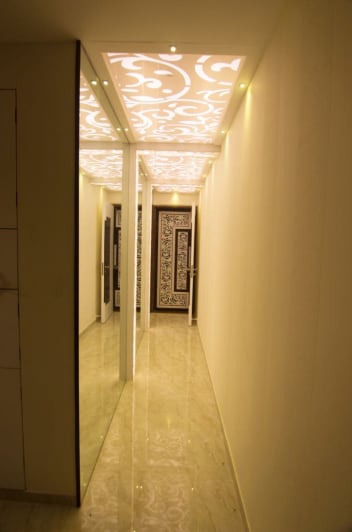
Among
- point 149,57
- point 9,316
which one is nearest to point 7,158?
point 9,316

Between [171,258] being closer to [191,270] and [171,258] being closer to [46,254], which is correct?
[191,270]

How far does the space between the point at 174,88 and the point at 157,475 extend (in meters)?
2.76

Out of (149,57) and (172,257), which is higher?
(149,57)

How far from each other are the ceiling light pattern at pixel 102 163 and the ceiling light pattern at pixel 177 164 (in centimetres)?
73

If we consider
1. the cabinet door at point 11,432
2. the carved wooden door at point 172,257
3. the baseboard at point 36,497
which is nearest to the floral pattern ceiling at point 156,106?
the cabinet door at point 11,432

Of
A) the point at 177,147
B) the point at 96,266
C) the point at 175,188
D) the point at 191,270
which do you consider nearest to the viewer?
the point at 96,266

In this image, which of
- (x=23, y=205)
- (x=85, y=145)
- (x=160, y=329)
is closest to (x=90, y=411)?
(x=23, y=205)

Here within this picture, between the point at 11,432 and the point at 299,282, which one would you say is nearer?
the point at 299,282

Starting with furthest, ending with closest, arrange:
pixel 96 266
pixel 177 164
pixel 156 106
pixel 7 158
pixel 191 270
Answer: pixel 191 270 → pixel 177 164 → pixel 156 106 → pixel 96 266 → pixel 7 158

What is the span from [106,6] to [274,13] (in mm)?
786

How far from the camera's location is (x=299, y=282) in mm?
1142

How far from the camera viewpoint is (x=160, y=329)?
5844 mm

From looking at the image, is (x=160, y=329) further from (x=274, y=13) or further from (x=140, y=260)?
(x=274, y=13)

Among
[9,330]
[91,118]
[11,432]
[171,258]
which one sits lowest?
[11,432]
